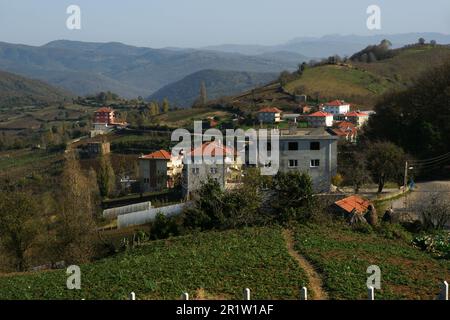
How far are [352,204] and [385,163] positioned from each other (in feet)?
25.1

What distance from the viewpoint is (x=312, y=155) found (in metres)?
33.2

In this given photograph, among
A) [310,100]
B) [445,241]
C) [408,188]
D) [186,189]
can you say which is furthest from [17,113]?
[445,241]

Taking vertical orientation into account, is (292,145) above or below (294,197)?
above

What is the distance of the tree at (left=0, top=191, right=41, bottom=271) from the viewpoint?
20938 mm

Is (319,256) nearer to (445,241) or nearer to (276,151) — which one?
(445,241)

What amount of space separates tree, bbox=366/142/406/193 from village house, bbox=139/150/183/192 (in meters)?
20.5

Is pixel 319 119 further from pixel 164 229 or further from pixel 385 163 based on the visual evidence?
pixel 164 229

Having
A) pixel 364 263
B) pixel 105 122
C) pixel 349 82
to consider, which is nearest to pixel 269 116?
pixel 349 82

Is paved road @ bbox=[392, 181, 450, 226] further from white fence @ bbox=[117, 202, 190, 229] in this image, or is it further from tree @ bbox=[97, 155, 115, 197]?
A: tree @ bbox=[97, 155, 115, 197]

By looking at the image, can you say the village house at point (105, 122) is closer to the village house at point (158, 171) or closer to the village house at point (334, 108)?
the village house at point (334, 108)

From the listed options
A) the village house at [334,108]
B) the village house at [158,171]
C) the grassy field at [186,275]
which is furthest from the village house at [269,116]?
the grassy field at [186,275]

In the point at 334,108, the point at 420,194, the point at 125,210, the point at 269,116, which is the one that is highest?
the point at 334,108

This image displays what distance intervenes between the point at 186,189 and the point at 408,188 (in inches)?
562

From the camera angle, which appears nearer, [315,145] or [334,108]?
[315,145]
